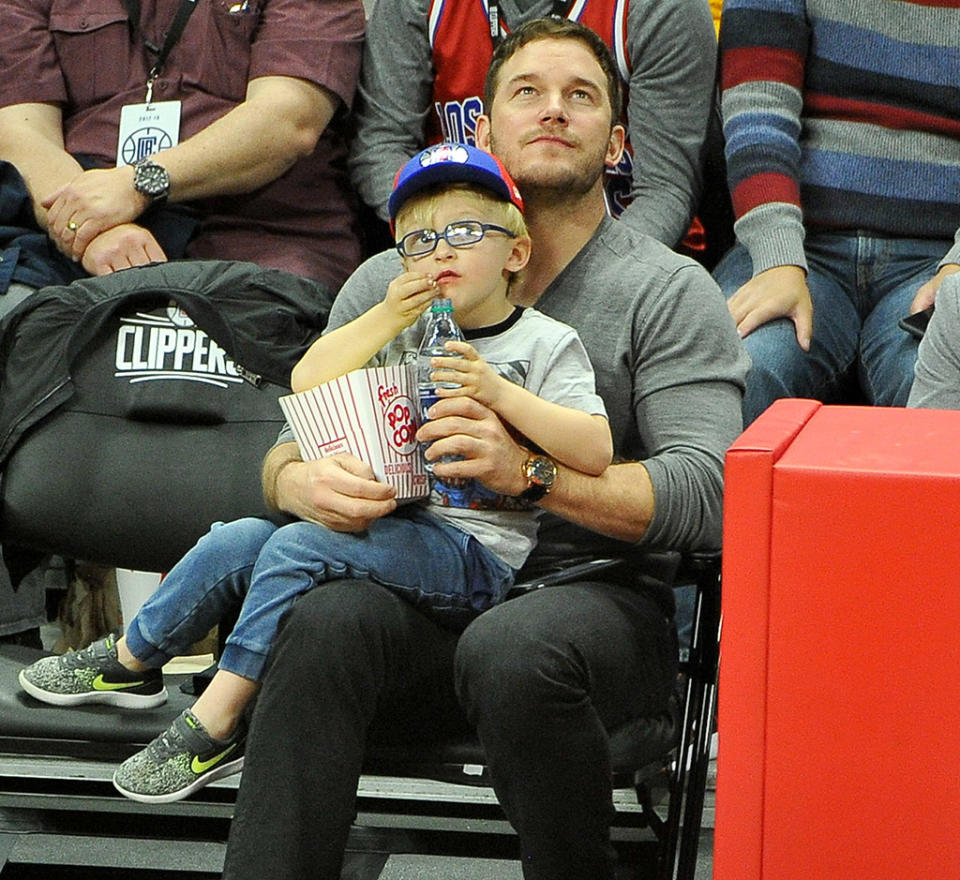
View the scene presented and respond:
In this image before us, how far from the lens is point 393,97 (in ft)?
7.98

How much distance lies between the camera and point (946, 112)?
2367 millimetres

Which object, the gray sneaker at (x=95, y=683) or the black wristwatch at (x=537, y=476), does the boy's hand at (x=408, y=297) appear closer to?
the black wristwatch at (x=537, y=476)

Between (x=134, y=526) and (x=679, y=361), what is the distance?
2.65 ft

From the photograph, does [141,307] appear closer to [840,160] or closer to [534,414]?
[534,414]

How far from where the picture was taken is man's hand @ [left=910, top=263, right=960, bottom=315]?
2104 millimetres

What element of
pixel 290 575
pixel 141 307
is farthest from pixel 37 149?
pixel 290 575

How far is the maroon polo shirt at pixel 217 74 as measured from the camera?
243 cm

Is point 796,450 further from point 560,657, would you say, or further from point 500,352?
point 500,352

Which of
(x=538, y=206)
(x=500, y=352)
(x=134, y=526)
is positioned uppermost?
(x=538, y=206)

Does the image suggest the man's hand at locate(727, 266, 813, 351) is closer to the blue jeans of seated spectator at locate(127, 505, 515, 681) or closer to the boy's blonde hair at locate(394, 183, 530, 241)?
the boy's blonde hair at locate(394, 183, 530, 241)

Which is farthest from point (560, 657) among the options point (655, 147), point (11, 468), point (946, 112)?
point (946, 112)

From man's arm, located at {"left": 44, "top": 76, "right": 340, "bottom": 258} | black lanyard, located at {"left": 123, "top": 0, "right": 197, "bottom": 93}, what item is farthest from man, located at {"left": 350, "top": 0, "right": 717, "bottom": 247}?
black lanyard, located at {"left": 123, "top": 0, "right": 197, "bottom": 93}

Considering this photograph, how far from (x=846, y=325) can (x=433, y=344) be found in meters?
0.92

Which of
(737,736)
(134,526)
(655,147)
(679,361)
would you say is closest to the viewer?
(737,736)
